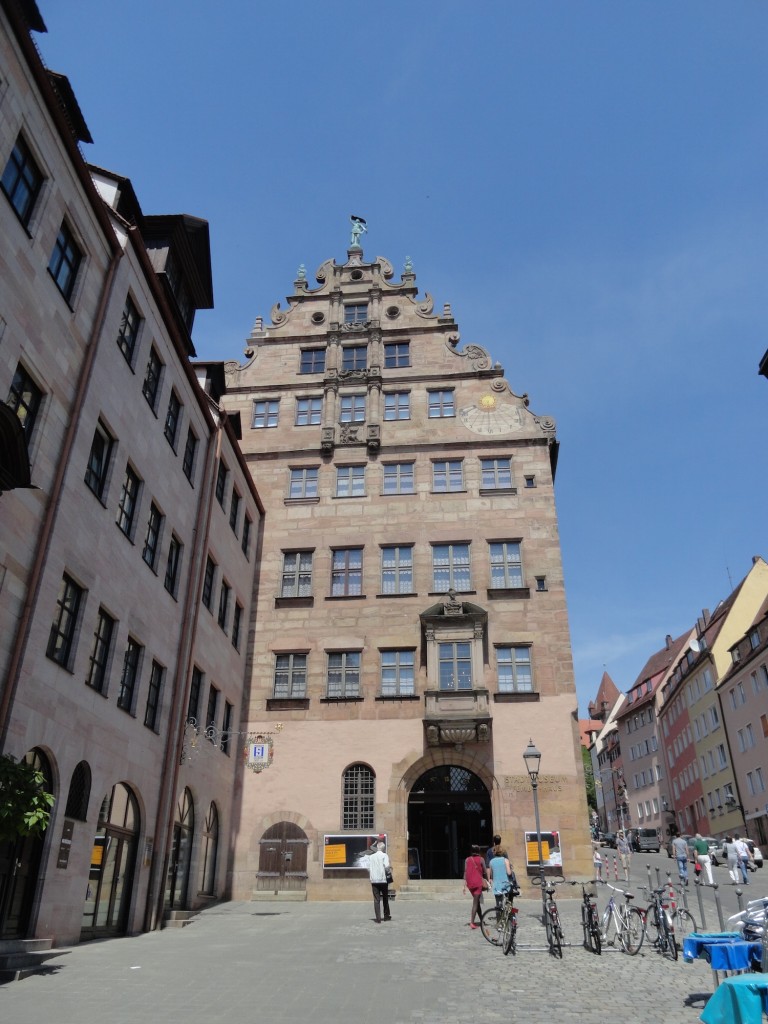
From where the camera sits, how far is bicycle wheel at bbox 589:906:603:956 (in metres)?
13.9

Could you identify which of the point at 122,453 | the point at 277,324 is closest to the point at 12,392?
the point at 122,453

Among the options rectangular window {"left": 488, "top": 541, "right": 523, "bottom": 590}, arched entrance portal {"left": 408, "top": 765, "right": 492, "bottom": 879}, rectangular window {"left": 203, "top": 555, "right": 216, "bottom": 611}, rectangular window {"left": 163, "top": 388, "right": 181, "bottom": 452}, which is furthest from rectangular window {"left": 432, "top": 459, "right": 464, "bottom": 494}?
rectangular window {"left": 163, "top": 388, "right": 181, "bottom": 452}

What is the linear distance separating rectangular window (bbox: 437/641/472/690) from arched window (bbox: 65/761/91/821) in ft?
46.2

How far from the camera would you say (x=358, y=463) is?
32812 millimetres

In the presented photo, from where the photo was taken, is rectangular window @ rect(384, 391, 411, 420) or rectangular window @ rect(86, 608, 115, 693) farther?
rectangular window @ rect(384, 391, 411, 420)

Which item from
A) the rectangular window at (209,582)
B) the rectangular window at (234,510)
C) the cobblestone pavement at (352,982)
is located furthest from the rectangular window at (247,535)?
Result: the cobblestone pavement at (352,982)

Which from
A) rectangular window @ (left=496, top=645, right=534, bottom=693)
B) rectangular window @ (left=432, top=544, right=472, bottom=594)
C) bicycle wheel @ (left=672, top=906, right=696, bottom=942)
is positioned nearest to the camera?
bicycle wheel @ (left=672, top=906, right=696, bottom=942)

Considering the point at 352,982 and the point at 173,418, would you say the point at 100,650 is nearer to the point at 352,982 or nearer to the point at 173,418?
the point at 173,418

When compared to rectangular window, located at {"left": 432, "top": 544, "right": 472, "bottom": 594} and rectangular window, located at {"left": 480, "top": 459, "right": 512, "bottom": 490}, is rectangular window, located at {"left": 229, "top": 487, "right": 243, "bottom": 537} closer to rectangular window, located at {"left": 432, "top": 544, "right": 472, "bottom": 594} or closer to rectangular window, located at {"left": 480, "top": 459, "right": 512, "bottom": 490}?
rectangular window, located at {"left": 432, "top": 544, "right": 472, "bottom": 594}

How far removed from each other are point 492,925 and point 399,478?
18.6m

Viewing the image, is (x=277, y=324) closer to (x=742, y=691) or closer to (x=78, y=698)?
(x=78, y=698)

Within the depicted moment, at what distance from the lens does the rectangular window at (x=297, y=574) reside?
100 ft

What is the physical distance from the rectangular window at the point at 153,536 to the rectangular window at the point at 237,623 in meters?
7.71

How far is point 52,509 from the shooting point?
14.9 metres
